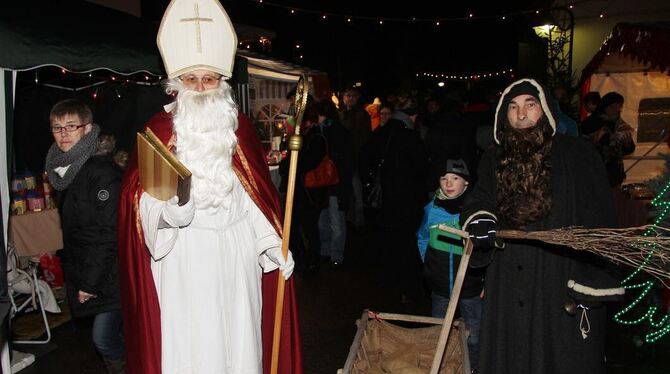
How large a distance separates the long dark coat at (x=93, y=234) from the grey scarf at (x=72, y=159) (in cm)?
7

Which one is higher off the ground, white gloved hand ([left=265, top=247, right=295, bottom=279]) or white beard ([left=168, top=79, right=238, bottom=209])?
white beard ([left=168, top=79, right=238, bottom=209])

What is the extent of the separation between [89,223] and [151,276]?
89 centimetres

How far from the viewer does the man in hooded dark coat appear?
3.16 meters

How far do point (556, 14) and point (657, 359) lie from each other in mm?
11747

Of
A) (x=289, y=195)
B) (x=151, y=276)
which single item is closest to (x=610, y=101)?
(x=289, y=195)

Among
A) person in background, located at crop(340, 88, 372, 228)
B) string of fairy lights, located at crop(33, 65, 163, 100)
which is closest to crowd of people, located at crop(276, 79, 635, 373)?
person in background, located at crop(340, 88, 372, 228)

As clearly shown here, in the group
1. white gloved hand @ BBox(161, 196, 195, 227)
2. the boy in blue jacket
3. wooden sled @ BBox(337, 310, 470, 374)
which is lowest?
wooden sled @ BBox(337, 310, 470, 374)

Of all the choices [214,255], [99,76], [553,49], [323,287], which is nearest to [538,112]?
[214,255]

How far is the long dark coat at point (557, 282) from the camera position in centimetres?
314

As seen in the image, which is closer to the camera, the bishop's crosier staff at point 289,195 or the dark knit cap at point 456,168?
the bishop's crosier staff at point 289,195

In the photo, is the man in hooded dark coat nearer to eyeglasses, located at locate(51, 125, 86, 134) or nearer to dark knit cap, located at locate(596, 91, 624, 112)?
eyeglasses, located at locate(51, 125, 86, 134)

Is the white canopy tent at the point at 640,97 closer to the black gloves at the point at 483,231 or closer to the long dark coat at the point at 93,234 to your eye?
the black gloves at the point at 483,231

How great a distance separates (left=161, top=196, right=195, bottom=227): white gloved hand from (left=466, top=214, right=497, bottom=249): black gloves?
1.44m

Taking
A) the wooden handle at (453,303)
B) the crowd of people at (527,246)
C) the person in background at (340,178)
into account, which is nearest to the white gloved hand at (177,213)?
the wooden handle at (453,303)
